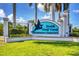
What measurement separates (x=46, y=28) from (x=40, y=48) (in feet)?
1.67

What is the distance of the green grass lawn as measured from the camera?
7539 millimetres

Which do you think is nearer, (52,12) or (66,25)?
(52,12)

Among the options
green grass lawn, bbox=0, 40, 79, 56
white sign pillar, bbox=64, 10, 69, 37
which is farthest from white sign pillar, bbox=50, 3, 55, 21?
green grass lawn, bbox=0, 40, 79, 56

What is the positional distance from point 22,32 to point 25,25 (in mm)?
176

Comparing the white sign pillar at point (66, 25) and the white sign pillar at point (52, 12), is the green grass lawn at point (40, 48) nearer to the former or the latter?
the white sign pillar at point (66, 25)

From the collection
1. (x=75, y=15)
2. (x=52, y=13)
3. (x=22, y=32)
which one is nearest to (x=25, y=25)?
(x=22, y=32)

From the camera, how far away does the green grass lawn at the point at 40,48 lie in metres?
7.54

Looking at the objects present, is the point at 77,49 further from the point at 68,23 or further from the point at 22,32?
the point at 22,32

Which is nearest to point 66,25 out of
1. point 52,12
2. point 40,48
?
point 52,12

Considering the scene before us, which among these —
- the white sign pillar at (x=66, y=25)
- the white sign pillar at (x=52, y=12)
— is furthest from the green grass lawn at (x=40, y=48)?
the white sign pillar at (x=52, y=12)

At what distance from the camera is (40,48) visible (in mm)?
7570

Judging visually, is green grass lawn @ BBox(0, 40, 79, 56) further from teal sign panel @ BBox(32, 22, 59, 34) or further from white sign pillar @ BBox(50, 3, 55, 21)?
white sign pillar @ BBox(50, 3, 55, 21)

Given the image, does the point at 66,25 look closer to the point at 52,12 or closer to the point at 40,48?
the point at 52,12

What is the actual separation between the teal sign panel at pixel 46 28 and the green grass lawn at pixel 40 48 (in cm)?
24
